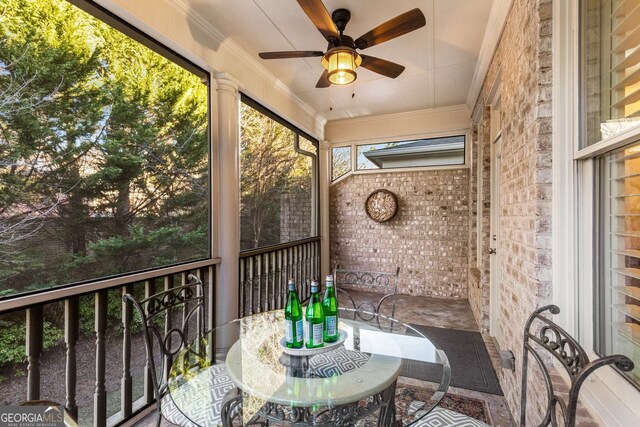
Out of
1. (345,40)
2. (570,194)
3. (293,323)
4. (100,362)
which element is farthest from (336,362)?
(345,40)

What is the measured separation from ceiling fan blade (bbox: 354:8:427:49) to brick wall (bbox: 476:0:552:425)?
60cm

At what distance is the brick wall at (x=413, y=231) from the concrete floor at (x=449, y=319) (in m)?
0.32

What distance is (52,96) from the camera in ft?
5.75

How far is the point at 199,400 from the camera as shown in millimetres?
1420

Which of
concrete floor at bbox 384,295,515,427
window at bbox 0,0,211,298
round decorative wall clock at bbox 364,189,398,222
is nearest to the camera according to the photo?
window at bbox 0,0,211,298

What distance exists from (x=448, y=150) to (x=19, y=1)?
470cm

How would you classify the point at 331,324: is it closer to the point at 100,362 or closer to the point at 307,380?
the point at 307,380

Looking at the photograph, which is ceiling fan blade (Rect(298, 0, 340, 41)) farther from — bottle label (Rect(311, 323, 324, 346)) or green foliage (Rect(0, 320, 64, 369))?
green foliage (Rect(0, 320, 64, 369))

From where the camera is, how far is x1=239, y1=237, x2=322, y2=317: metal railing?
3084 millimetres

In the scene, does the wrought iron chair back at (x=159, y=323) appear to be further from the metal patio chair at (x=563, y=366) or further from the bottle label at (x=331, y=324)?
the metal patio chair at (x=563, y=366)

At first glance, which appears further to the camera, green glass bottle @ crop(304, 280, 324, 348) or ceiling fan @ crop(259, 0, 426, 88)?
ceiling fan @ crop(259, 0, 426, 88)

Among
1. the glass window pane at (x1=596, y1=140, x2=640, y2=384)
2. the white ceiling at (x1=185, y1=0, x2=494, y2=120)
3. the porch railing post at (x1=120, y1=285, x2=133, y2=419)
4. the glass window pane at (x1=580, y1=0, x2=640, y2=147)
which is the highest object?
the white ceiling at (x1=185, y1=0, x2=494, y2=120)

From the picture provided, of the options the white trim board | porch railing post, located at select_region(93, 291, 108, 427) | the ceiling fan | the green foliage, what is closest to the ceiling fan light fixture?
the ceiling fan

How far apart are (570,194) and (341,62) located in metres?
1.64
